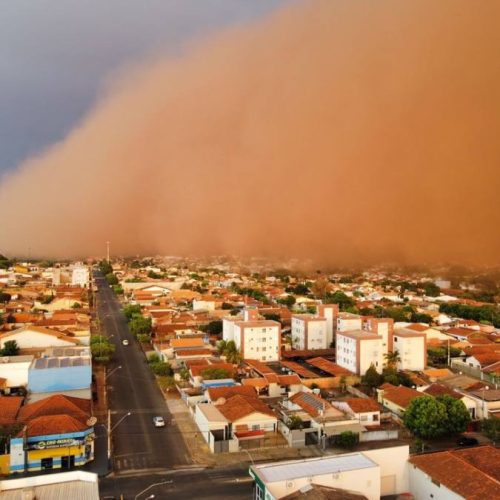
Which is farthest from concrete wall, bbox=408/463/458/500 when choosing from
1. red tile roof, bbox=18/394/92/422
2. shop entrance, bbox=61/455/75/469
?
red tile roof, bbox=18/394/92/422

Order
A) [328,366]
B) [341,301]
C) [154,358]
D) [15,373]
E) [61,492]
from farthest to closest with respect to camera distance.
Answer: [341,301] < [154,358] < [328,366] < [15,373] < [61,492]

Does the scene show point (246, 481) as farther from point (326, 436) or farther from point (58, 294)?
point (58, 294)

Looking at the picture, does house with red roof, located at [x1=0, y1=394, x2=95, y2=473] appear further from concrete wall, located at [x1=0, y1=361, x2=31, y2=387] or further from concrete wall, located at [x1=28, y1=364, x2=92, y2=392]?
concrete wall, located at [x1=0, y1=361, x2=31, y2=387]

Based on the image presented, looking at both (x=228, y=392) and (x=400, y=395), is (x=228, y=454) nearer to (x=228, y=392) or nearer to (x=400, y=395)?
(x=228, y=392)

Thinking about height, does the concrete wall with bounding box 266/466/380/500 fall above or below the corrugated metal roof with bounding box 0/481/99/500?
below

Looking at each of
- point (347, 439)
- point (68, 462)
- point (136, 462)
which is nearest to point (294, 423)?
point (347, 439)

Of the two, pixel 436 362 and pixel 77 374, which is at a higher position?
pixel 77 374

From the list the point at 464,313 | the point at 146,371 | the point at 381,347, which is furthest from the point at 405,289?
the point at 146,371
